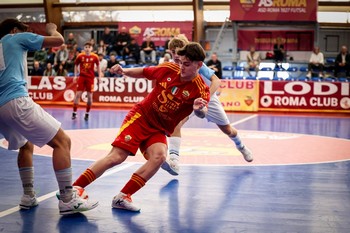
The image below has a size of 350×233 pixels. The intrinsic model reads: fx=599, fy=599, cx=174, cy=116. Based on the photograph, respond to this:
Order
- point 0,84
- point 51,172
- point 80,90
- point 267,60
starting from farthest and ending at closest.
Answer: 1. point 267,60
2. point 80,90
3. point 51,172
4. point 0,84

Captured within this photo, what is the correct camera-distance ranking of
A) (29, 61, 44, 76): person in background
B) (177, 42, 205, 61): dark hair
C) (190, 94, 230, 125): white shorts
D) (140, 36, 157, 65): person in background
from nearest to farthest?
(177, 42, 205, 61): dark hair, (190, 94, 230, 125): white shorts, (29, 61, 44, 76): person in background, (140, 36, 157, 65): person in background

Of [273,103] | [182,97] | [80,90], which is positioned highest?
[182,97]

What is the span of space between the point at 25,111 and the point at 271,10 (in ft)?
75.7

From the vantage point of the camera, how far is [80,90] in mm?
16891

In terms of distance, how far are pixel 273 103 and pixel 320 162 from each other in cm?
1105

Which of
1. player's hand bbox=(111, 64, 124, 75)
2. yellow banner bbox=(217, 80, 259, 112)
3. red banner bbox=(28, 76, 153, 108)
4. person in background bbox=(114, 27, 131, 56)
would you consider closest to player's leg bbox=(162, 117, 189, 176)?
player's hand bbox=(111, 64, 124, 75)

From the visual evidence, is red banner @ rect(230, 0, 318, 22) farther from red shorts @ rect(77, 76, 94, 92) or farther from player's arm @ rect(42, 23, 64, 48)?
player's arm @ rect(42, 23, 64, 48)

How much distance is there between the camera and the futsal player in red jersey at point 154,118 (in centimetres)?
573

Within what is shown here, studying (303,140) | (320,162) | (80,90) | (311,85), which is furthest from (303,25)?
(320,162)

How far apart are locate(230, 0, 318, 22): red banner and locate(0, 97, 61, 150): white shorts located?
22.7m

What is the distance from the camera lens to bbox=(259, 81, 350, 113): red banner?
19.8 metres

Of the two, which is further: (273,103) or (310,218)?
(273,103)

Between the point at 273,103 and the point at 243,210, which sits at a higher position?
the point at 243,210

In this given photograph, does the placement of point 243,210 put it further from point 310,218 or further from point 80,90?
point 80,90
